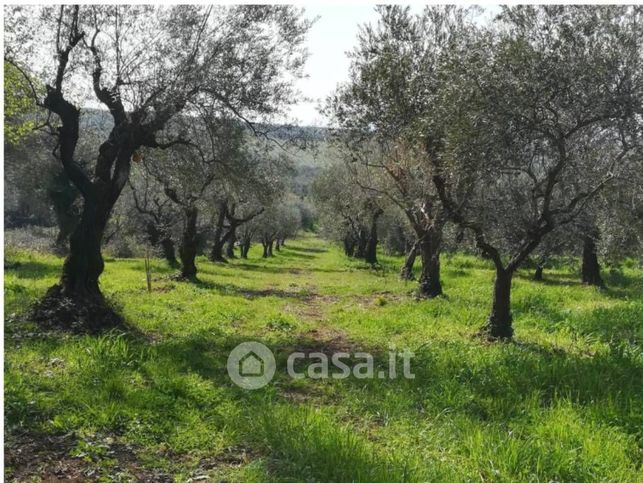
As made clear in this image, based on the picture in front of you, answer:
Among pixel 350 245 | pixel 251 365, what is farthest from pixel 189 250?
pixel 350 245

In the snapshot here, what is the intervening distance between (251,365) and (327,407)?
269 centimetres

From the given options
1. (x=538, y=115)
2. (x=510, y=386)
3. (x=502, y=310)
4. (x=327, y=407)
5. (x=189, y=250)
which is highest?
(x=538, y=115)

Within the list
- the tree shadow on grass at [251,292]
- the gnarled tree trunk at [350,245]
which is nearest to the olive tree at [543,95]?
the tree shadow on grass at [251,292]

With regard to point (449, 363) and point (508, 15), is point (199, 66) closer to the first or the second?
point (508, 15)

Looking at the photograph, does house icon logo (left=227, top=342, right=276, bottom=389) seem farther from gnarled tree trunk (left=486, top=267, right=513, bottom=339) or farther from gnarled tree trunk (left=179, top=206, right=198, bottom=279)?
gnarled tree trunk (left=179, top=206, right=198, bottom=279)

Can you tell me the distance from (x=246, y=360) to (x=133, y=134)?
6601 mm

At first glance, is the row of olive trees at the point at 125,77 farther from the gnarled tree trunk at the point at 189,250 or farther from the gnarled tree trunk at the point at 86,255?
the gnarled tree trunk at the point at 189,250

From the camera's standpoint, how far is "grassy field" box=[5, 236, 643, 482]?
5992 millimetres

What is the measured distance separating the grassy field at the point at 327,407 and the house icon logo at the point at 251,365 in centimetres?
22

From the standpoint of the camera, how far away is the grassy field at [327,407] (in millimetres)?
5992

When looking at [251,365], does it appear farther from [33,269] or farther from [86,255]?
[33,269]

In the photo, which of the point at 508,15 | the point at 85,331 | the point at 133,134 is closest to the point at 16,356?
the point at 85,331

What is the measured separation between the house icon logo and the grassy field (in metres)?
0.22

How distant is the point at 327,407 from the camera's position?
26.1ft
